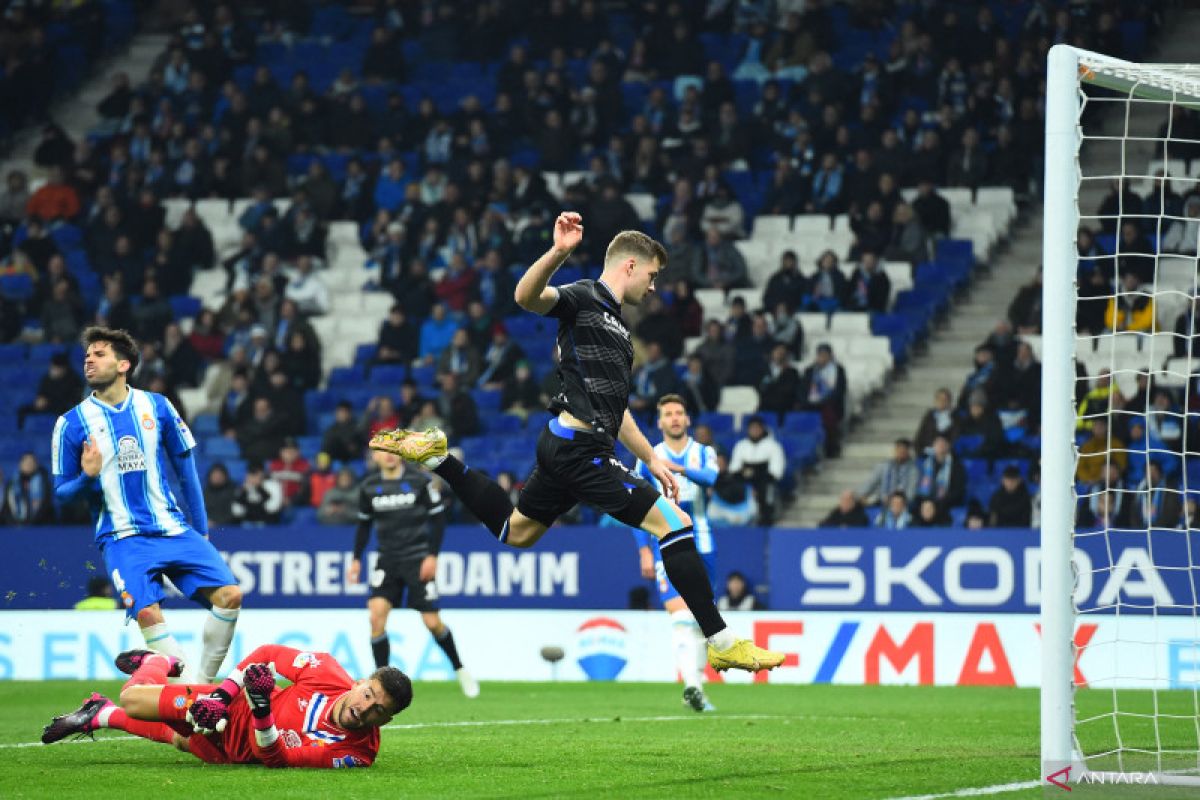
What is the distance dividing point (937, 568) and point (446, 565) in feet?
18.1

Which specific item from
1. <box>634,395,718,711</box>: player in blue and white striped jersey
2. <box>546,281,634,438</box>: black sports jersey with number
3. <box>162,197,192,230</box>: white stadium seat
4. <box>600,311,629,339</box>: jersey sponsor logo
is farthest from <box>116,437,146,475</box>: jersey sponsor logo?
<box>162,197,192,230</box>: white stadium seat

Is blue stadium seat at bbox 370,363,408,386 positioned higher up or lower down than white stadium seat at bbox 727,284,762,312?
lower down

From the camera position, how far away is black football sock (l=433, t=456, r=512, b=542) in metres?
9.39

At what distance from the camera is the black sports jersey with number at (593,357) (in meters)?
8.77

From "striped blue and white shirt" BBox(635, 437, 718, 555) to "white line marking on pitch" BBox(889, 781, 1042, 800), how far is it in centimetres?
514

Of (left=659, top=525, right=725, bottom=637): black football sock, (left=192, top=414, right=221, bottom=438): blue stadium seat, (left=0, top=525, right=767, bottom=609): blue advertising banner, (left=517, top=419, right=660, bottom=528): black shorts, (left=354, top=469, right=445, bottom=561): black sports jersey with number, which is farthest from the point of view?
(left=192, top=414, right=221, bottom=438): blue stadium seat

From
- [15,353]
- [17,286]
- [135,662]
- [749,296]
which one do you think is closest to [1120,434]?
[749,296]

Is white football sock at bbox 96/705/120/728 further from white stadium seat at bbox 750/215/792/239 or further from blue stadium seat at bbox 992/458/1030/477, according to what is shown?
white stadium seat at bbox 750/215/792/239

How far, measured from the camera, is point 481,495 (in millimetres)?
9453

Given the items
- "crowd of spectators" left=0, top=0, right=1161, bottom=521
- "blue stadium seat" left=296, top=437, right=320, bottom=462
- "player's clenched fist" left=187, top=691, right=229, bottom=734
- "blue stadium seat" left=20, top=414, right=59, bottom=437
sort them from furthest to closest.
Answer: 1. "blue stadium seat" left=20, top=414, right=59, bottom=437
2. "blue stadium seat" left=296, top=437, right=320, bottom=462
3. "crowd of spectators" left=0, top=0, right=1161, bottom=521
4. "player's clenched fist" left=187, top=691, right=229, bottom=734

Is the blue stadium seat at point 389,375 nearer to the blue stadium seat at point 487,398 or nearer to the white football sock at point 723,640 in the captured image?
the blue stadium seat at point 487,398

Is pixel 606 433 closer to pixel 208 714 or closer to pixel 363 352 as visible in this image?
pixel 208 714

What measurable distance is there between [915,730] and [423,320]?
13542 millimetres

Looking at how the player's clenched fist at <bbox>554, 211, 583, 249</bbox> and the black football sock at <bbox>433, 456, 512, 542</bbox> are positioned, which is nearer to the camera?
the player's clenched fist at <bbox>554, 211, 583, 249</bbox>
